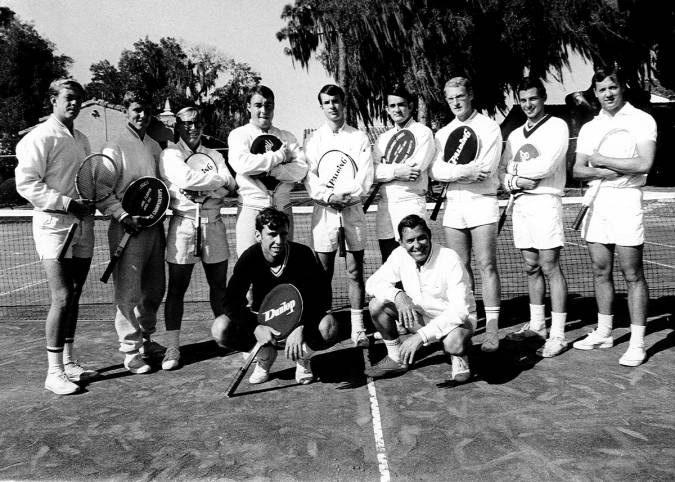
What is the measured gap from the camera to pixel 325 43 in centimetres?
3303

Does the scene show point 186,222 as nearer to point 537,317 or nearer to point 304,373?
point 304,373

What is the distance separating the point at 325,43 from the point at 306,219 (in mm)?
15335

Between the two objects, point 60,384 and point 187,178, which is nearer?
point 60,384

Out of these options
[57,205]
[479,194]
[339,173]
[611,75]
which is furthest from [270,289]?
[611,75]

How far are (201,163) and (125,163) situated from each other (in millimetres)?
628

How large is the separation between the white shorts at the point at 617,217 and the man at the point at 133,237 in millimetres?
3772

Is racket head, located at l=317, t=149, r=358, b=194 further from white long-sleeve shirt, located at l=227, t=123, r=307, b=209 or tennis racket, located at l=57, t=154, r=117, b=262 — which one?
tennis racket, located at l=57, t=154, r=117, b=262

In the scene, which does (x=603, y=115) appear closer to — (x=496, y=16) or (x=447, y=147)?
(x=447, y=147)

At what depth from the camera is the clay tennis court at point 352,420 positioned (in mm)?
3492

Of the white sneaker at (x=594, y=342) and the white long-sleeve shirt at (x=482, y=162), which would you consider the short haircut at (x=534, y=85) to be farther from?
the white sneaker at (x=594, y=342)

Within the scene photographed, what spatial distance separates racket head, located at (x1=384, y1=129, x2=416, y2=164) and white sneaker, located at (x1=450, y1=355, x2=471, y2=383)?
193 centimetres

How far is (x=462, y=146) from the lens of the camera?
18.4 feet

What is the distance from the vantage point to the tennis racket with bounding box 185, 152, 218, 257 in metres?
5.29

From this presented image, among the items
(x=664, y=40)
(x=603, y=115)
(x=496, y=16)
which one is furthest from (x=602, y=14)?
(x=603, y=115)
